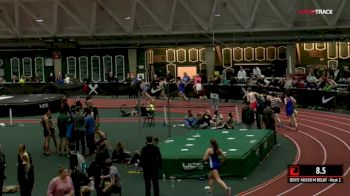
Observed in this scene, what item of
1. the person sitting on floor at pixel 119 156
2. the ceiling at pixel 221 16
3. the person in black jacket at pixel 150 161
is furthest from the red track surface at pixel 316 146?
the ceiling at pixel 221 16

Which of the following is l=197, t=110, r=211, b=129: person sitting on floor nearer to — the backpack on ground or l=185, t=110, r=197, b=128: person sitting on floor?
l=185, t=110, r=197, b=128: person sitting on floor

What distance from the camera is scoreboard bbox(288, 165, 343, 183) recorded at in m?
15.8

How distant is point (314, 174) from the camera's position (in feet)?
52.0

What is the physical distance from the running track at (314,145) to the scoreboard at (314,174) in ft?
1.34

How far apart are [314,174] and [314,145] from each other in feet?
27.3

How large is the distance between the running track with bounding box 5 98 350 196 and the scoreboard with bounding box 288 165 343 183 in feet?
1.34

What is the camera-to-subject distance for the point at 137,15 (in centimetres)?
4934

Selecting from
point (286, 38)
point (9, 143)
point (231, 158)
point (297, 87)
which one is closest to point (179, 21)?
point (286, 38)

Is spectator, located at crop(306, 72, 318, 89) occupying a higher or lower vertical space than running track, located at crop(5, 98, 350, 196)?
higher

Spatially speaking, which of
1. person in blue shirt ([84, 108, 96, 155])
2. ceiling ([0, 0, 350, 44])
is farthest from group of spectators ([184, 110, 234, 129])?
ceiling ([0, 0, 350, 44])

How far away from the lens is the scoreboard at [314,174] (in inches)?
622

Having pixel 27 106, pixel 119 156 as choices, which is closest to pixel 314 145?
pixel 119 156

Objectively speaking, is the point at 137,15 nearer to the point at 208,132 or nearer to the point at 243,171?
the point at 208,132

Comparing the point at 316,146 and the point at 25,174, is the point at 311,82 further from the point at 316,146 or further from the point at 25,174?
the point at 25,174
